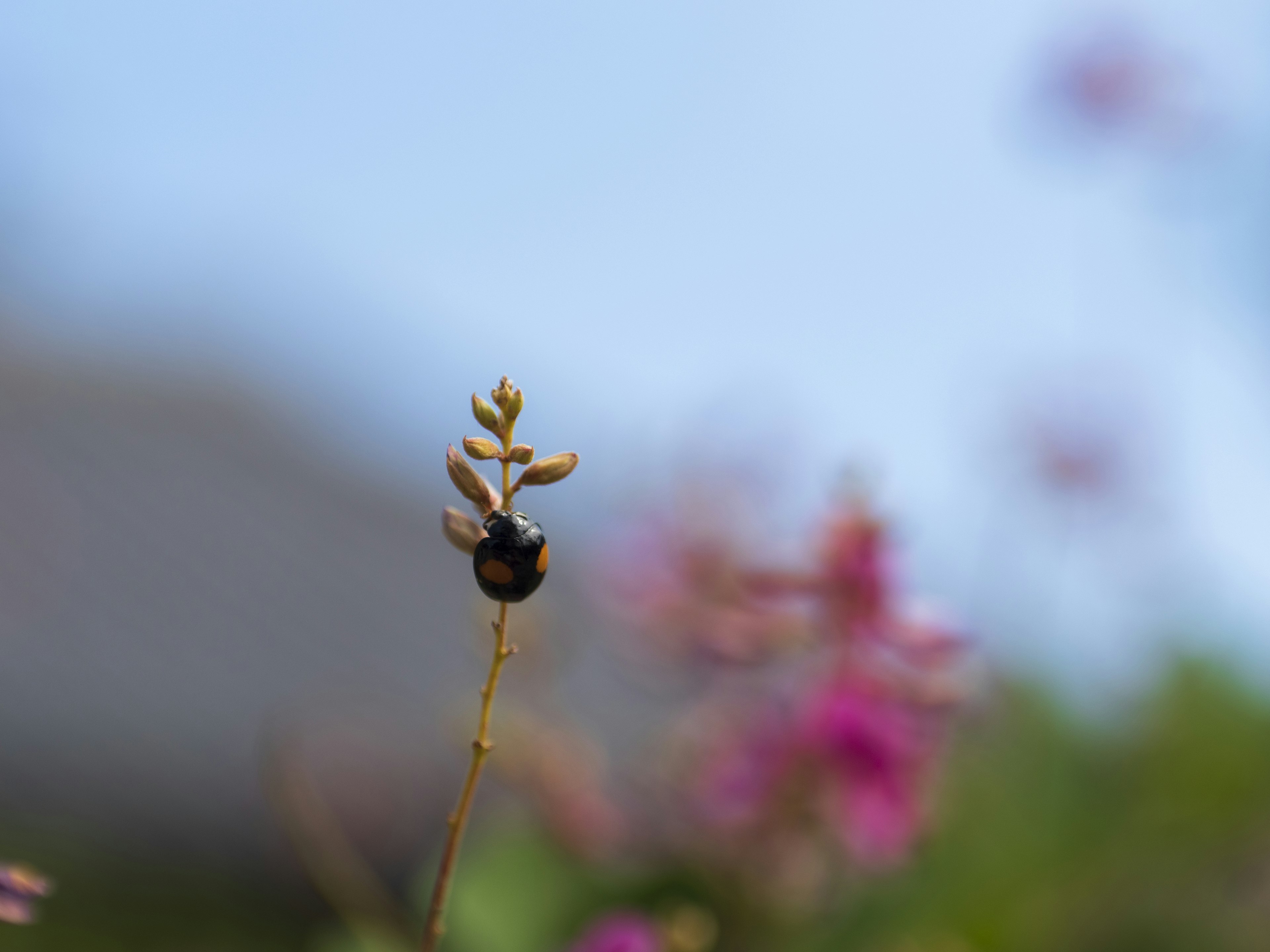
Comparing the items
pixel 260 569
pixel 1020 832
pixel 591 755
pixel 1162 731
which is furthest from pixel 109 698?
pixel 1162 731

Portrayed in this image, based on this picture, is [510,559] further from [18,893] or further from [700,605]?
[700,605]

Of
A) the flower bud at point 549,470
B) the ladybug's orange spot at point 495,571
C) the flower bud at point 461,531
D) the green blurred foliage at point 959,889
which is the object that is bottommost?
the green blurred foliage at point 959,889

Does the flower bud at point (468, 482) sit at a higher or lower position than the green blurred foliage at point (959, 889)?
higher

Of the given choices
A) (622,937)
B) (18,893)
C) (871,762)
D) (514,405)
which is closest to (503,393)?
(514,405)

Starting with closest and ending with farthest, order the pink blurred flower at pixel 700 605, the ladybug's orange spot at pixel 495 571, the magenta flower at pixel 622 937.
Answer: the ladybug's orange spot at pixel 495 571 < the magenta flower at pixel 622 937 < the pink blurred flower at pixel 700 605

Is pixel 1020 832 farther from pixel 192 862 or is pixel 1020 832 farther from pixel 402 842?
pixel 192 862

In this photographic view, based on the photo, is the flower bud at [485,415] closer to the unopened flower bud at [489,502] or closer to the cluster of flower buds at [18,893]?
the unopened flower bud at [489,502]

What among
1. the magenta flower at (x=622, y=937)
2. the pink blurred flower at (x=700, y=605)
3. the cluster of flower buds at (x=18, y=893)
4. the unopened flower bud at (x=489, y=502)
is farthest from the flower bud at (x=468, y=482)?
the pink blurred flower at (x=700, y=605)
